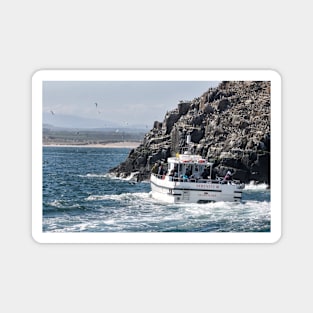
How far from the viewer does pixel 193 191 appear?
39.3 feet

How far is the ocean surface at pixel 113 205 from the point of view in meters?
11.3

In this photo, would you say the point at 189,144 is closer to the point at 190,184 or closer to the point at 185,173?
the point at 185,173

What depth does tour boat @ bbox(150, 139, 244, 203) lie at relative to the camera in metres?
11.9

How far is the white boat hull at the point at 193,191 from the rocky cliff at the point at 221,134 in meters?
0.17

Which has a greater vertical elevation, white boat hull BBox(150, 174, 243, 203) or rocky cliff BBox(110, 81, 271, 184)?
rocky cliff BBox(110, 81, 271, 184)

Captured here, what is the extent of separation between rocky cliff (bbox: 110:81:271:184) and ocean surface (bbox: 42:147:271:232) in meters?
0.20

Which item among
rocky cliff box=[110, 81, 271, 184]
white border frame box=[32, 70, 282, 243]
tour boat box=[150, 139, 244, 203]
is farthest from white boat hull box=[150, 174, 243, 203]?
white border frame box=[32, 70, 282, 243]

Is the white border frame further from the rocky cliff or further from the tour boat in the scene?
the tour boat

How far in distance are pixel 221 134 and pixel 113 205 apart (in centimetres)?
163

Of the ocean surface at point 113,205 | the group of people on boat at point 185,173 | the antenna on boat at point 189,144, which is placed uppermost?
the antenna on boat at point 189,144

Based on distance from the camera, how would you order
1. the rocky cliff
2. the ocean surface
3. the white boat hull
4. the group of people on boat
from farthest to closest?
the group of people on boat, the white boat hull, the rocky cliff, the ocean surface
